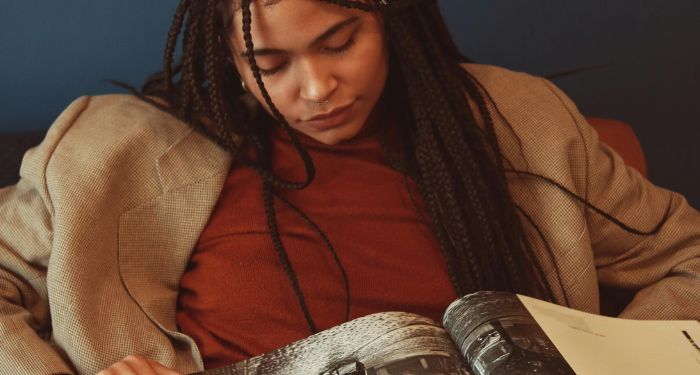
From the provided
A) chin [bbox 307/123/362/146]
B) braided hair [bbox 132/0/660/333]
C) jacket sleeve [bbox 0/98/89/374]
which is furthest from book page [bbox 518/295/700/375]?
jacket sleeve [bbox 0/98/89/374]

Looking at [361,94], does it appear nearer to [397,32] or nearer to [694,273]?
[397,32]

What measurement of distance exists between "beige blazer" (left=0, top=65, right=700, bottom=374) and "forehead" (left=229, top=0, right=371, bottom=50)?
→ 0.21m

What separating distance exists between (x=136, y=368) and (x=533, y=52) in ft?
2.85

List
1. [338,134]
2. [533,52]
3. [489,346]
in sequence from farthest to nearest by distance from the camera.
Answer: [533,52] < [338,134] < [489,346]

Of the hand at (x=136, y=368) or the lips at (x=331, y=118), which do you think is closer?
the hand at (x=136, y=368)

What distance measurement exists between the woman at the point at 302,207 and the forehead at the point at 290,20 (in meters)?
0.03

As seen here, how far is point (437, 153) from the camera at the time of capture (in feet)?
3.18

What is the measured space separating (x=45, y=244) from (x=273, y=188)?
269mm

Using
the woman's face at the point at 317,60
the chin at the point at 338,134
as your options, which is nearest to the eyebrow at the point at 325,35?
the woman's face at the point at 317,60

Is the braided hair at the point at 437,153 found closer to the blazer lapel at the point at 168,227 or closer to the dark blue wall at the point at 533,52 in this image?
the blazer lapel at the point at 168,227

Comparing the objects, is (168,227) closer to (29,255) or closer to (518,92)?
(29,255)

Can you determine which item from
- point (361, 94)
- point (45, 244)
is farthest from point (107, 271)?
point (361, 94)

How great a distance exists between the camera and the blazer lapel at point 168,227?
0.96m

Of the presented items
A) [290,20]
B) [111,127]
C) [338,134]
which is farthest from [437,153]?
[111,127]
